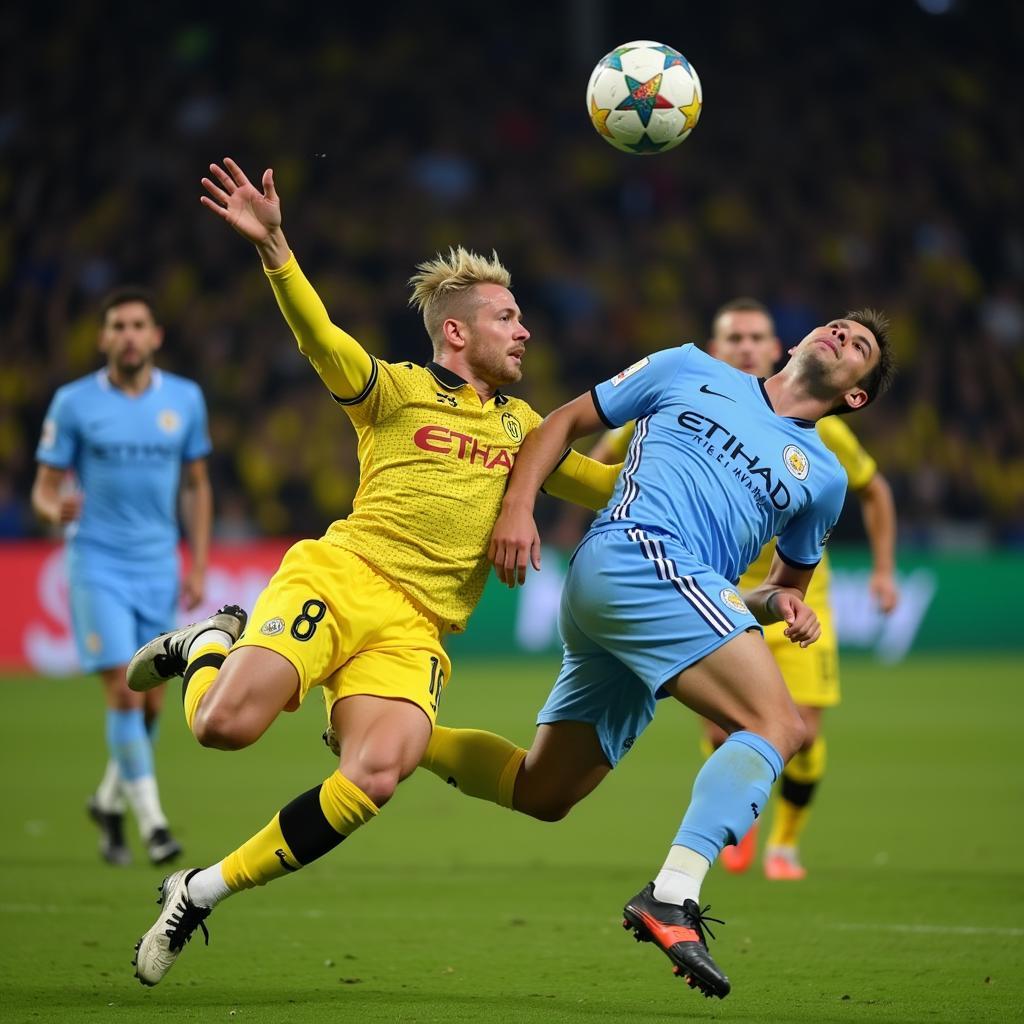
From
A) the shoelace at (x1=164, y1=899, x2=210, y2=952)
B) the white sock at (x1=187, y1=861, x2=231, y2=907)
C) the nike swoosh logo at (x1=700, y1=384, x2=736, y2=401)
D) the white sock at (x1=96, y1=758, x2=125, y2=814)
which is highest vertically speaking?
the nike swoosh logo at (x1=700, y1=384, x2=736, y2=401)

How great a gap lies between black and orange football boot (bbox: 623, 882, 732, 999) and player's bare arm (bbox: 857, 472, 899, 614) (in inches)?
165

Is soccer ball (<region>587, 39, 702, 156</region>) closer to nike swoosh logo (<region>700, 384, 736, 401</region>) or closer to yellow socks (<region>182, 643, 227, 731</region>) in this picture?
nike swoosh logo (<region>700, 384, 736, 401</region>)

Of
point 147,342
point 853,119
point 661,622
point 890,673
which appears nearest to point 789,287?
point 853,119

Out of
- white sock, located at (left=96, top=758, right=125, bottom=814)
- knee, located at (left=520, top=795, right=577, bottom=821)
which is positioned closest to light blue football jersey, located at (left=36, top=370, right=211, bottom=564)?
white sock, located at (left=96, top=758, right=125, bottom=814)

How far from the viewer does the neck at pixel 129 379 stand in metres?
8.59

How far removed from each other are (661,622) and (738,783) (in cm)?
55

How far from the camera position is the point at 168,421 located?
8.70 metres

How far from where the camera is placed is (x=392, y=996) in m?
5.24

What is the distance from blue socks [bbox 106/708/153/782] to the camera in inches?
317

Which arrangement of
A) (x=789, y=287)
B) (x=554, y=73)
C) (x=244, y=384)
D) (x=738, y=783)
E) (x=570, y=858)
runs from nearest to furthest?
(x=738, y=783) < (x=570, y=858) < (x=244, y=384) < (x=789, y=287) < (x=554, y=73)

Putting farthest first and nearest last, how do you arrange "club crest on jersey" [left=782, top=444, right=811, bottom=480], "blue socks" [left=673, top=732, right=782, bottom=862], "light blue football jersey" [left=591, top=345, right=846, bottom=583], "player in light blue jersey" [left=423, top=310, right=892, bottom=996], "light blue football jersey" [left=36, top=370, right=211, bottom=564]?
"light blue football jersey" [left=36, top=370, right=211, bottom=564] → "club crest on jersey" [left=782, top=444, right=811, bottom=480] → "light blue football jersey" [left=591, top=345, right=846, bottom=583] → "player in light blue jersey" [left=423, top=310, right=892, bottom=996] → "blue socks" [left=673, top=732, right=782, bottom=862]

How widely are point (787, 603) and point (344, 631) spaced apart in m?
1.48

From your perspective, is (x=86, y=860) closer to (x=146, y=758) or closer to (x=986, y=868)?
(x=146, y=758)

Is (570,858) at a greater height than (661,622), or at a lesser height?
lesser
